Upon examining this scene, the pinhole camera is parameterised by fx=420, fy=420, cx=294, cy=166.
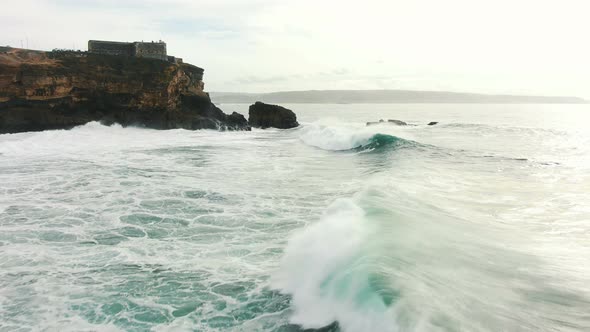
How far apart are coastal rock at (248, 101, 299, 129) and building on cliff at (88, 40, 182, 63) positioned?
32.2ft

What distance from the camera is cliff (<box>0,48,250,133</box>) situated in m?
26.7

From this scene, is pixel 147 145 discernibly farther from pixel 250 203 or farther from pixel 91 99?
pixel 250 203

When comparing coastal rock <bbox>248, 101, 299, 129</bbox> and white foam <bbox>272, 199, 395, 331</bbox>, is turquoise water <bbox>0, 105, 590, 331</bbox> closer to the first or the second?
white foam <bbox>272, 199, 395, 331</bbox>

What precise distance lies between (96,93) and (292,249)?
1114 inches

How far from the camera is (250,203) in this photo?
1055cm

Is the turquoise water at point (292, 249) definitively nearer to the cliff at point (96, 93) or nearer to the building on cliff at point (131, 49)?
the cliff at point (96, 93)

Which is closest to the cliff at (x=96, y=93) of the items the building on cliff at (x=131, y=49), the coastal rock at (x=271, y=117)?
the building on cliff at (x=131, y=49)

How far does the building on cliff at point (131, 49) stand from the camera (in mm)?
34888

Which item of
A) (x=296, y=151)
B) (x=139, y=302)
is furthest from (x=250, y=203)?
(x=296, y=151)

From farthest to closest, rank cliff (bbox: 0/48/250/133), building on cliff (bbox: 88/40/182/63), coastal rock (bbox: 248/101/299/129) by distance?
coastal rock (bbox: 248/101/299/129)
building on cliff (bbox: 88/40/182/63)
cliff (bbox: 0/48/250/133)

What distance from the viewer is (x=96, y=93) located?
30297mm

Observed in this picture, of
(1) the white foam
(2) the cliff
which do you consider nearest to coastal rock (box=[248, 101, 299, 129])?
(2) the cliff

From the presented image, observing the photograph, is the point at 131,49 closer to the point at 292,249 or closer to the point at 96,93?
the point at 96,93

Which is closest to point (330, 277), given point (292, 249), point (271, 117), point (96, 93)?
point (292, 249)
